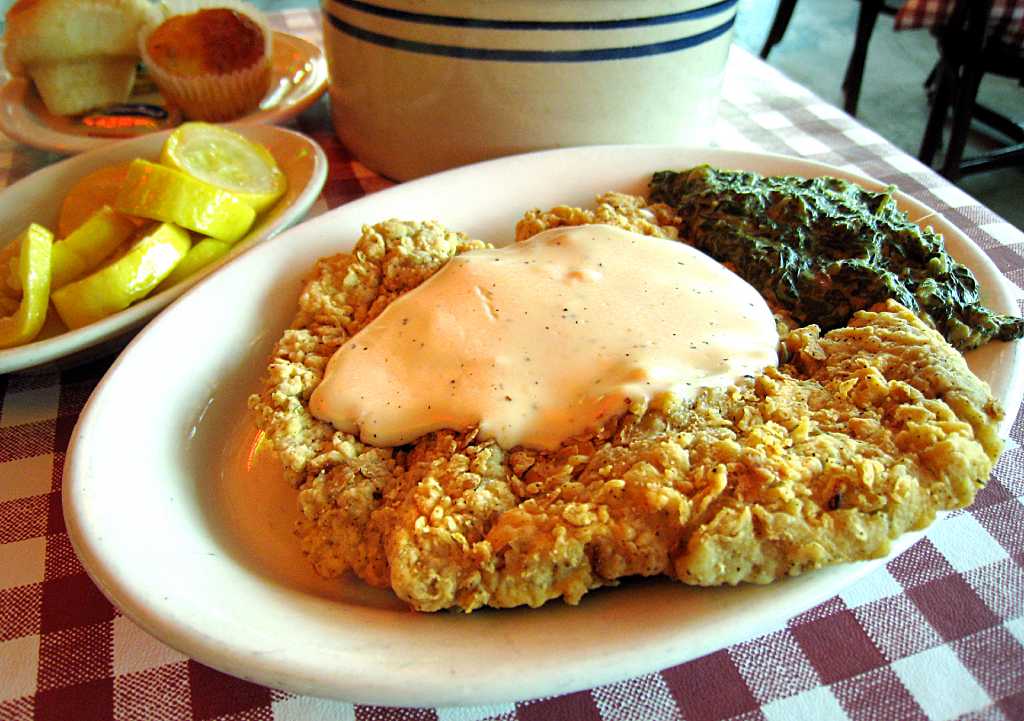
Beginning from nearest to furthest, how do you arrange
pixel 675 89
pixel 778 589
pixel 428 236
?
pixel 778 589, pixel 428 236, pixel 675 89

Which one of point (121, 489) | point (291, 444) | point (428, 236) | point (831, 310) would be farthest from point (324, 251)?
point (831, 310)

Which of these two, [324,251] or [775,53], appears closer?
[324,251]

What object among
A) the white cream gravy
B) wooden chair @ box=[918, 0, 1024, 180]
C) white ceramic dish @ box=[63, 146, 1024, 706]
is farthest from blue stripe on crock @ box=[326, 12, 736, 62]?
wooden chair @ box=[918, 0, 1024, 180]

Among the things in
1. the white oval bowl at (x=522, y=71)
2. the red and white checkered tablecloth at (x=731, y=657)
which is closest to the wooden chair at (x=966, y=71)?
the white oval bowl at (x=522, y=71)

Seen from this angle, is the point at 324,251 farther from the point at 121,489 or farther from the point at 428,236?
the point at 121,489

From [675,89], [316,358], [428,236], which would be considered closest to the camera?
[316,358]

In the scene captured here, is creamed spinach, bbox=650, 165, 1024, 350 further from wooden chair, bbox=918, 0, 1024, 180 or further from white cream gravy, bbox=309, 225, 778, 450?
wooden chair, bbox=918, 0, 1024, 180
